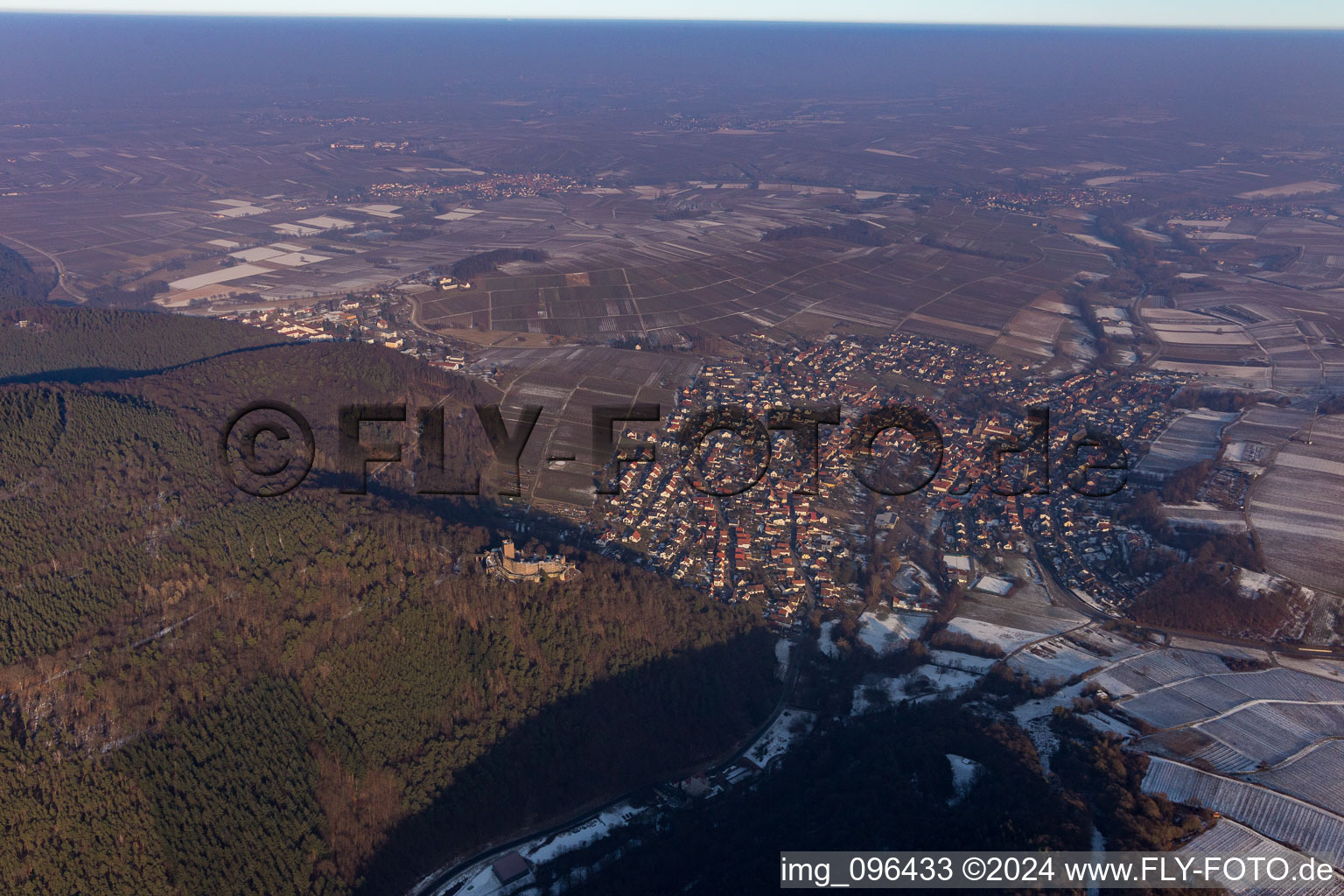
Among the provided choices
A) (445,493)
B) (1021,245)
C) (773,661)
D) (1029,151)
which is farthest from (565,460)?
(1029,151)

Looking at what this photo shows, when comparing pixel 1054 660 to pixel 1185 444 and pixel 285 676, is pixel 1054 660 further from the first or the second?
pixel 285 676

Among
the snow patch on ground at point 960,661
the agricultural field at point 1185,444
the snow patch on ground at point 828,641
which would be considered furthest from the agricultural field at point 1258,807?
the agricultural field at point 1185,444

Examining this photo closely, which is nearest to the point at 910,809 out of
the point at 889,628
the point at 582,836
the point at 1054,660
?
the point at 582,836

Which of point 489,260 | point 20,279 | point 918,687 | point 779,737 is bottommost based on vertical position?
point 779,737

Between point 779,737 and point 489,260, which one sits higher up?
point 489,260

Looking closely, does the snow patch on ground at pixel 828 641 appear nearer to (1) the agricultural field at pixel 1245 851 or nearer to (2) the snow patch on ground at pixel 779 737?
(2) the snow patch on ground at pixel 779 737

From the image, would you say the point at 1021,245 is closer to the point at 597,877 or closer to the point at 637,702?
the point at 637,702
